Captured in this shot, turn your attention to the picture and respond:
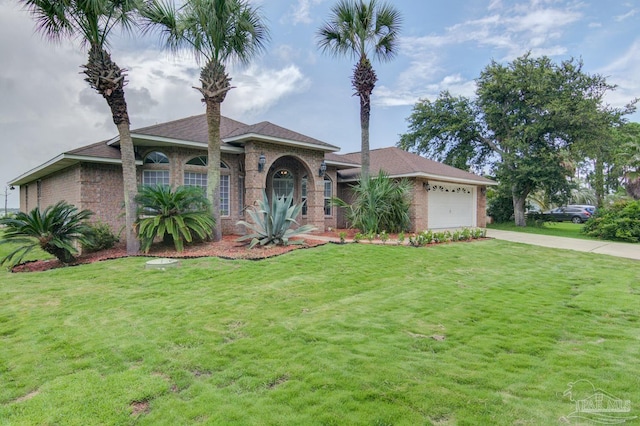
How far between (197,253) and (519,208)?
878 inches

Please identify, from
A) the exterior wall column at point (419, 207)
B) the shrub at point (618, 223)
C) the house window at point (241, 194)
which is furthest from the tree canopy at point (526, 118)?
the house window at point (241, 194)

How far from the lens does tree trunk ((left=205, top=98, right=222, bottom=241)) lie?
37.1 feet

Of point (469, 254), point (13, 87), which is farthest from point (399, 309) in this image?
point (13, 87)

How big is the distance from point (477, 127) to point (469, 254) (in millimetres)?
18141

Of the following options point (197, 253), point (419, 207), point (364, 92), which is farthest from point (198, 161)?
point (419, 207)

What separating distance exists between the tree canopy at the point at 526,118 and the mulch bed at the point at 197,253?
1778cm

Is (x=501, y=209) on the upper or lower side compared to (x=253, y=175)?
lower

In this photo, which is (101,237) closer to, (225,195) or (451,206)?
(225,195)

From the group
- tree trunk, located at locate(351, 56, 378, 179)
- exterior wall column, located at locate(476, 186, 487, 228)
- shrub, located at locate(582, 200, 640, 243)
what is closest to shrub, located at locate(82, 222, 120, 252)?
tree trunk, located at locate(351, 56, 378, 179)

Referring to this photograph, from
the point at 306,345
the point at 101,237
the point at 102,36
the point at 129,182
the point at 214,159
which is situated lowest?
the point at 306,345

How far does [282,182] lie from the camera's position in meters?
16.2

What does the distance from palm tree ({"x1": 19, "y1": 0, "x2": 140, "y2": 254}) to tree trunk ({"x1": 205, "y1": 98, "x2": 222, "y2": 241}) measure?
2.23 m

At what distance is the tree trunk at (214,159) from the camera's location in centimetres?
1130

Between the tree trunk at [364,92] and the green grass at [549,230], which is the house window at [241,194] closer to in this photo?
the tree trunk at [364,92]
